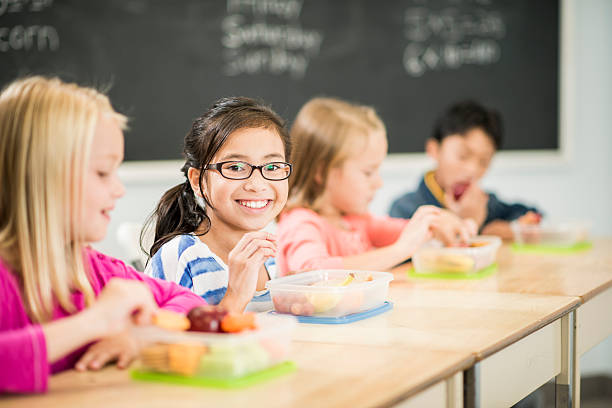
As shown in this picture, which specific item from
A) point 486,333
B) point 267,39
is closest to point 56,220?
point 486,333

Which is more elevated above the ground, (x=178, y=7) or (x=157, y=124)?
(x=178, y=7)

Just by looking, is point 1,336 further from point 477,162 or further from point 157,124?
point 477,162

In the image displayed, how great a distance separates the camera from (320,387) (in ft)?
2.83

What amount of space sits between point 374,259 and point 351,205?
26 centimetres

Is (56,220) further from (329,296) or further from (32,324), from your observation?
(329,296)

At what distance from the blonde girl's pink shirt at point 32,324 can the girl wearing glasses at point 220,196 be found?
20 cm

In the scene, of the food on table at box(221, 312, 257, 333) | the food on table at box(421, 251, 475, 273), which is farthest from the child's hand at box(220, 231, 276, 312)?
the food on table at box(421, 251, 475, 273)

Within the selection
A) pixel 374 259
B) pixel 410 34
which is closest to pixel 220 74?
pixel 410 34

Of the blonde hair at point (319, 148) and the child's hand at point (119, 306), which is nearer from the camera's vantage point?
the child's hand at point (119, 306)

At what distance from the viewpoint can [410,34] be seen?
3.17 m

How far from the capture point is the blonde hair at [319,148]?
76.5 inches

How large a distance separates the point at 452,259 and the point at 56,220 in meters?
1.09

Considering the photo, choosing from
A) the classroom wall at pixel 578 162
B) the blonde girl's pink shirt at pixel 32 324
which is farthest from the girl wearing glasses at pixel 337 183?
the classroom wall at pixel 578 162

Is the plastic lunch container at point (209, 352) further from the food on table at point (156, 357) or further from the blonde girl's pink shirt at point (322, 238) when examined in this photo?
the blonde girl's pink shirt at point (322, 238)
